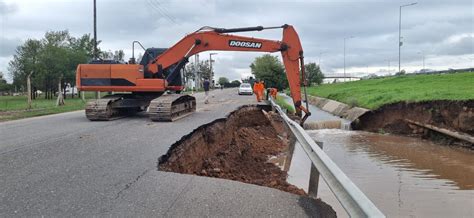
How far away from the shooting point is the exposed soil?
55.3 feet

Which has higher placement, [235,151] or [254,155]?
[235,151]

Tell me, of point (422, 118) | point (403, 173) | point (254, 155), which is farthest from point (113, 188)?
point (422, 118)

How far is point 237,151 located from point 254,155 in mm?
1194

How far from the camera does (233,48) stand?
50.6 feet

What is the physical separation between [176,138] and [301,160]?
4.81m

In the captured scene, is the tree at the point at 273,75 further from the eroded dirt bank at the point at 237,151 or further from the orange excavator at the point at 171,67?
the orange excavator at the point at 171,67

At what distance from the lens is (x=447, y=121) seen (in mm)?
17938

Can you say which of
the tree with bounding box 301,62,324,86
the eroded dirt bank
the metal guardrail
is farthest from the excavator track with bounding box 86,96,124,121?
the tree with bounding box 301,62,324,86

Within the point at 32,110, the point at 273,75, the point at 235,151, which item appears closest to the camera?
the point at 235,151

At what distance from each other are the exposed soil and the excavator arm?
620cm

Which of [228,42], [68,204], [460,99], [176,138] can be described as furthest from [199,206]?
[460,99]

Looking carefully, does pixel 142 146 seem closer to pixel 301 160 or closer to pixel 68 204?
pixel 68 204

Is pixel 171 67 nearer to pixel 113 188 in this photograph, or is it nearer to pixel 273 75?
pixel 113 188

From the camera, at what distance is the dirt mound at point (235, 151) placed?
28.4 feet
